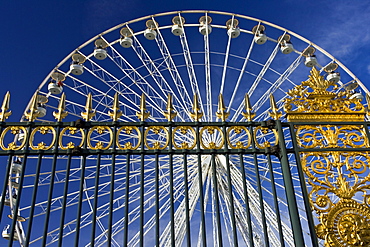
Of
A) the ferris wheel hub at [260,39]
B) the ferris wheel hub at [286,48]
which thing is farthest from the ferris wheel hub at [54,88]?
the ferris wheel hub at [286,48]

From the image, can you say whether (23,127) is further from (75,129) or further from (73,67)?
(73,67)

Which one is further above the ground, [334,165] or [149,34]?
[149,34]

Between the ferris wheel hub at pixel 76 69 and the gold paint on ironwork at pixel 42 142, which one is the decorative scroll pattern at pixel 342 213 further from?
the ferris wheel hub at pixel 76 69

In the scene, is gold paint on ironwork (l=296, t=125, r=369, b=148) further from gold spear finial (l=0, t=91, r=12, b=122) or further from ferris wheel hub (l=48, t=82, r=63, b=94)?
ferris wheel hub (l=48, t=82, r=63, b=94)

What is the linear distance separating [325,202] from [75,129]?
2.52 meters

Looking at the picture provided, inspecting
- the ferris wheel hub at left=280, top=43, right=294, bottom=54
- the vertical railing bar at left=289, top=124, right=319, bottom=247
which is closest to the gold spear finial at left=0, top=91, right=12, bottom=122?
the vertical railing bar at left=289, top=124, right=319, bottom=247

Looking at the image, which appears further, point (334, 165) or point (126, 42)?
point (126, 42)

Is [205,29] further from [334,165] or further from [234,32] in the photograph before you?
[334,165]

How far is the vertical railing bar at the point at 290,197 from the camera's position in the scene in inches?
146

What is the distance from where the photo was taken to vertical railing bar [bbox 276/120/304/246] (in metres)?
3.71

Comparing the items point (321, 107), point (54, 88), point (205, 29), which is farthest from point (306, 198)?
point (54, 88)

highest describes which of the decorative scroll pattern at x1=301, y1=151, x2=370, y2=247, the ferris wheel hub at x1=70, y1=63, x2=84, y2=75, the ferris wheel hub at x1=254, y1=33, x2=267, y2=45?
the ferris wheel hub at x1=254, y1=33, x2=267, y2=45

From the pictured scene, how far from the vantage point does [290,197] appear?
12.8ft

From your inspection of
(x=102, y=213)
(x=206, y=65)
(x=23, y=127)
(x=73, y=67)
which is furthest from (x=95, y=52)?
(x=23, y=127)
